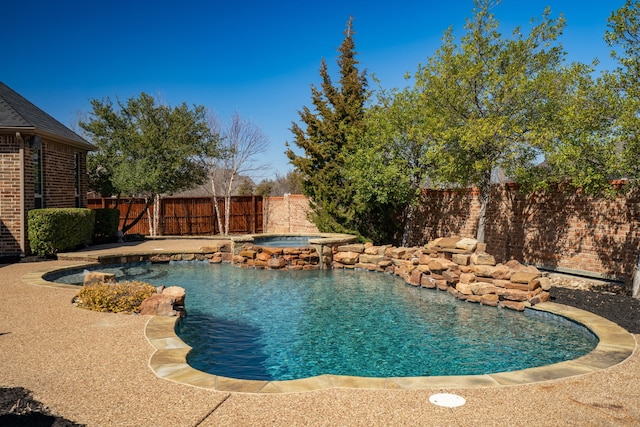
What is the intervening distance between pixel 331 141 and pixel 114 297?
11.9 meters

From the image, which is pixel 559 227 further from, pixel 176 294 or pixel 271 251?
pixel 176 294

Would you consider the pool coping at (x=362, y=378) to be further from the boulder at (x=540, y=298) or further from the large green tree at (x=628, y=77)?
the large green tree at (x=628, y=77)

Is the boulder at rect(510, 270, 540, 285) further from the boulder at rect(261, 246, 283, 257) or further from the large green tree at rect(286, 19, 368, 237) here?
the large green tree at rect(286, 19, 368, 237)

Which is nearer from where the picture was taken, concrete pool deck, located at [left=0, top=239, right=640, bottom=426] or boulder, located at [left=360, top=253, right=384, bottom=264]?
concrete pool deck, located at [left=0, top=239, right=640, bottom=426]

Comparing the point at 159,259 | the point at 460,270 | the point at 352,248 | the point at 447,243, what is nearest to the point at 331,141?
the point at 352,248

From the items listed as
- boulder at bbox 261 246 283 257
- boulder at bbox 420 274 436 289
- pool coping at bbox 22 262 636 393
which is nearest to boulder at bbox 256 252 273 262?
boulder at bbox 261 246 283 257

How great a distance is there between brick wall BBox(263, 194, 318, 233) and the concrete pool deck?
1743 centimetres

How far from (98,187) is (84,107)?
15540 mm

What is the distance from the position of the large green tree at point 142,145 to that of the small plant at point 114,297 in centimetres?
1113

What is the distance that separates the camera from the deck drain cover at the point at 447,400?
161 inches

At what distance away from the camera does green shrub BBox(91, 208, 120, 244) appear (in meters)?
17.0

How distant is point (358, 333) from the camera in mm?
7375

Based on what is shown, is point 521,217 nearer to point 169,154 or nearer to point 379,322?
point 379,322

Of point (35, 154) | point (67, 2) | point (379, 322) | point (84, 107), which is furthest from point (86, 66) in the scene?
point (379, 322)
